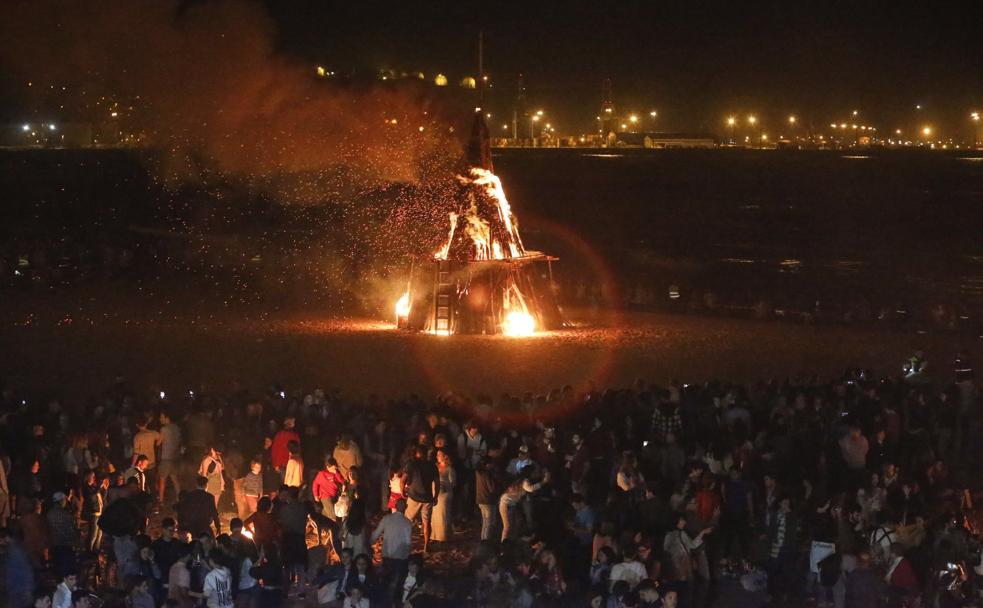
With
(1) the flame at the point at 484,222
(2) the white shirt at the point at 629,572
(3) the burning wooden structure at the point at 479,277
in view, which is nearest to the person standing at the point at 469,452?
(2) the white shirt at the point at 629,572

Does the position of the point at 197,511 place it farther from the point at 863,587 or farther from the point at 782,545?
the point at 863,587

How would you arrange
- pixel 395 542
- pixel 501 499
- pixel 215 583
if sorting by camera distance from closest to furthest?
Result: 1. pixel 215 583
2. pixel 395 542
3. pixel 501 499

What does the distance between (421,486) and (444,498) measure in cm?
60

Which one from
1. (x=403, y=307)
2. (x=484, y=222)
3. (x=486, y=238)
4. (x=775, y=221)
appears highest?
(x=775, y=221)

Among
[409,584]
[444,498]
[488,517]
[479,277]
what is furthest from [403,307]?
[409,584]

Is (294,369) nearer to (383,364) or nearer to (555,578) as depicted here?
(383,364)

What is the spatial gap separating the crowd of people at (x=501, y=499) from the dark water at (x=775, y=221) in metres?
19.6

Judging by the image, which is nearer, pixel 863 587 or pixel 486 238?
pixel 863 587

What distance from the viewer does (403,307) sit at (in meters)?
31.9

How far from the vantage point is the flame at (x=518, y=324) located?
102 ft

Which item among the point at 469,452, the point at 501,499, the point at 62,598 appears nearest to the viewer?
the point at 62,598

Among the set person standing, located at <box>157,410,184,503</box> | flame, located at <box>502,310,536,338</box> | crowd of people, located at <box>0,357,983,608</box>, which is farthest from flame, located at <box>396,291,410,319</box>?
person standing, located at <box>157,410,184,503</box>

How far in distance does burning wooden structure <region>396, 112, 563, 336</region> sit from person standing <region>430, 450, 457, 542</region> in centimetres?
1603

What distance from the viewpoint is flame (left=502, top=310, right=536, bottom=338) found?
30969 millimetres
